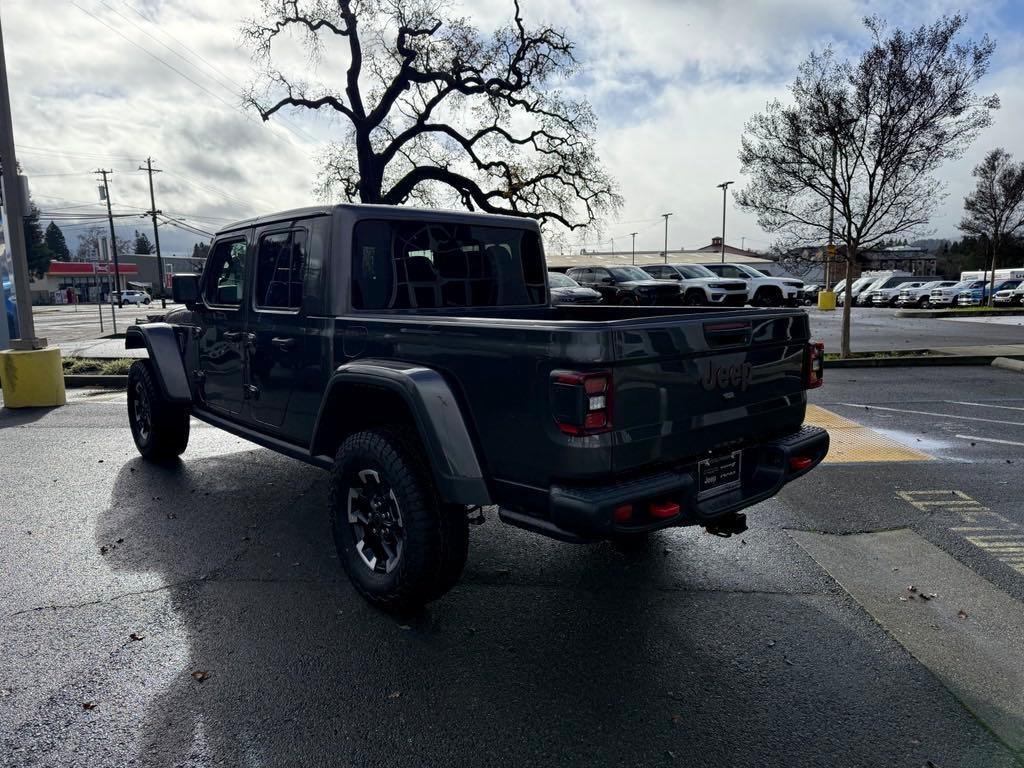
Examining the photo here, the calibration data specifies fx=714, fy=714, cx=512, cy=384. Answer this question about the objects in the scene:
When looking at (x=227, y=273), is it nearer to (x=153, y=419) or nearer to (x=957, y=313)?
(x=153, y=419)

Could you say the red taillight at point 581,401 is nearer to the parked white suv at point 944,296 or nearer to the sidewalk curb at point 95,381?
the sidewalk curb at point 95,381

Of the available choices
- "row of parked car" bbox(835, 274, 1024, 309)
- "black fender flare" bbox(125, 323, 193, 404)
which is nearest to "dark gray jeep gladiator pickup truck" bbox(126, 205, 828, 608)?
"black fender flare" bbox(125, 323, 193, 404)

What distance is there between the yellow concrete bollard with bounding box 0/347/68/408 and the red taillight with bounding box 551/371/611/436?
878 cm

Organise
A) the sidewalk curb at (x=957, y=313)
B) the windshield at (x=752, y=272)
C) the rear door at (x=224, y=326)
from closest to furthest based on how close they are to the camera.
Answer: the rear door at (x=224, y=326) < the windshield at (x=752, y=272) < the sidewalk curb at (x=957, y=313)

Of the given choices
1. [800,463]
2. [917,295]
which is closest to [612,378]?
[800,463]

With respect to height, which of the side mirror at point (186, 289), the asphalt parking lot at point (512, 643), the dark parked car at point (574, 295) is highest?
the side mirror at point (186, 289)

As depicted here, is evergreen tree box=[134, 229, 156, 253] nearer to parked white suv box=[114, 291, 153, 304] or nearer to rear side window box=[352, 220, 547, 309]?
parked white suv box=[114, 291, 153, 304]

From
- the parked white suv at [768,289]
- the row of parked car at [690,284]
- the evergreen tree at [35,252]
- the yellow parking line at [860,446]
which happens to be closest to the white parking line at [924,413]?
the yellow parking line at [860,446]

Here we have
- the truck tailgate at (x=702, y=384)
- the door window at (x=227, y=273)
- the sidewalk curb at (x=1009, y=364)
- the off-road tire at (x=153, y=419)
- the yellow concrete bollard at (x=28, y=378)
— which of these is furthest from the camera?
the sidewalk curb at (x=1009, y=364)

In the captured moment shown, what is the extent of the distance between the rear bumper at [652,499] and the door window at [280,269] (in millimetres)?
2037

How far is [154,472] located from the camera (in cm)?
600

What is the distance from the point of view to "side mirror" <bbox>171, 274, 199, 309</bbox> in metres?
5.06

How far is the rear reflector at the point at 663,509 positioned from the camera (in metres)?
2.81

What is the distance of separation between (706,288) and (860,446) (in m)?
19.9
